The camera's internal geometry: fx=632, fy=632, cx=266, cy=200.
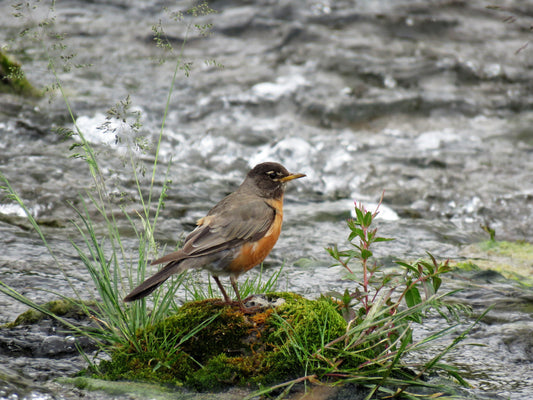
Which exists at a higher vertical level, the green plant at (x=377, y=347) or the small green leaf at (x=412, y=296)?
the small green leaf at (x=412, y=296)

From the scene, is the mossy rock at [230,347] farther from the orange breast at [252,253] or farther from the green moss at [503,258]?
the green moss at [503,258]

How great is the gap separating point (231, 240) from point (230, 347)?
1.02 meters

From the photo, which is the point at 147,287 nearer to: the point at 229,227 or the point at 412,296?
the point at 229,227

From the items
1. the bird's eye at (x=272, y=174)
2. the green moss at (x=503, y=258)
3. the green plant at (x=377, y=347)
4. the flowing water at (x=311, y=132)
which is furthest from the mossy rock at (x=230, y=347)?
the green moss at (x=503, y=258)

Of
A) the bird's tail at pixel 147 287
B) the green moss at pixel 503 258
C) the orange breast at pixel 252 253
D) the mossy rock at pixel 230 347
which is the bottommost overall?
the green moss at pixel 503 258

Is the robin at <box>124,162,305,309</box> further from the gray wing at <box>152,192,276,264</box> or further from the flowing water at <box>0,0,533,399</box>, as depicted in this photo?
the flowing water at <box>0,0,533,399</box>

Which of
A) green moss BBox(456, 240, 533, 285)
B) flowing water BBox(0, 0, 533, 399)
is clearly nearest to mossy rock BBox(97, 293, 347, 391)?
flowing water BBox(0, 0, 533, 399)

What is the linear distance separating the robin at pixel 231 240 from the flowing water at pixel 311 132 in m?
0.76

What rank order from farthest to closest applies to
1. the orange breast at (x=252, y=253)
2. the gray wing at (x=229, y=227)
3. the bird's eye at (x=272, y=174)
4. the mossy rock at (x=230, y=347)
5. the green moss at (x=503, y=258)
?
the green moss at (x=503, y=258) → the bird's eye at (x=272, y=174) → the orange breast at (x=252, y=253) → the gray wing at (x=229, y=227) → the mossy rock at (x=230, y=347)

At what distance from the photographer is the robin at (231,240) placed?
4578 mm

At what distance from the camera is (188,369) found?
4047mm

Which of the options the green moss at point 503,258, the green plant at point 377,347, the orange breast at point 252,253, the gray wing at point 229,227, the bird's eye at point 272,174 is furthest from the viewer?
the green moss at point 503,258

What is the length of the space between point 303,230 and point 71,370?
4.42 metres

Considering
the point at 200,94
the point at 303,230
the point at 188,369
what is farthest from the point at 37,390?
the point at 200,94
